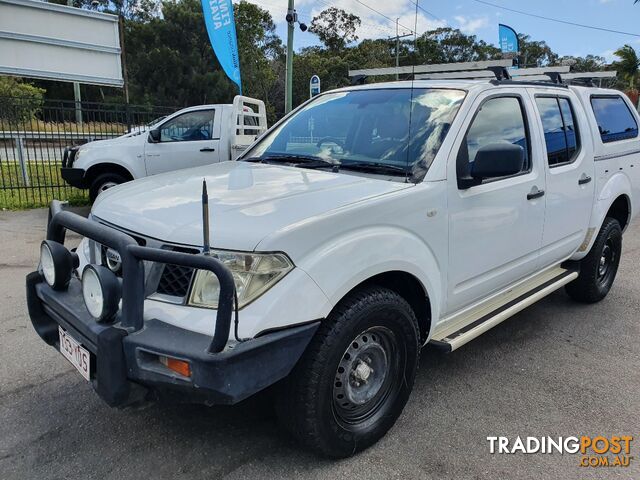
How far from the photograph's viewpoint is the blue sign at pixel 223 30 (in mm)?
12688

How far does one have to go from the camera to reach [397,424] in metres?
2.90

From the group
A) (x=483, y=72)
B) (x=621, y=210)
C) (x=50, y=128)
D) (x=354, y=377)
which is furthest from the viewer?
(x=50, y=128)

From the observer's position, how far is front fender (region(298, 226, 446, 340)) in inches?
86.2

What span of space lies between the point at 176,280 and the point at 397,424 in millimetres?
1537

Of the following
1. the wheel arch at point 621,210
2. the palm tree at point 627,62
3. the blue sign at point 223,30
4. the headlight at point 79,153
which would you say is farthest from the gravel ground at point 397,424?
the palm tree at point 627,62

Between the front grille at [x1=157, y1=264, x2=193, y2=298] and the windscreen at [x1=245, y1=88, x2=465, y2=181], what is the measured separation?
4.24 feet

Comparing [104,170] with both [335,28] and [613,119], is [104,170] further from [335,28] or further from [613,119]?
[335,28]

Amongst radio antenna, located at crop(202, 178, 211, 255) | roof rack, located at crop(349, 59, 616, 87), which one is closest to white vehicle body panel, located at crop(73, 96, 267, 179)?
roof rack, located at crop(349, 59, 616, 87)

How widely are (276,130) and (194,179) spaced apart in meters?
1.15

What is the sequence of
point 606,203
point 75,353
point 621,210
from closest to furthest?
point 75,353 → point 606,203 → point 621,210

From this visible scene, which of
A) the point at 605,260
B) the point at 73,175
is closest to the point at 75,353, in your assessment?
the point at 605,260

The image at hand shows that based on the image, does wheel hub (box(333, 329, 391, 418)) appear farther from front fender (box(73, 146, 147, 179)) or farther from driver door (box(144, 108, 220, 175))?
front fender (box(73, 146, 147, 179))

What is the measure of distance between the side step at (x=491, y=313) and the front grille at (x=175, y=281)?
1481 millimetres

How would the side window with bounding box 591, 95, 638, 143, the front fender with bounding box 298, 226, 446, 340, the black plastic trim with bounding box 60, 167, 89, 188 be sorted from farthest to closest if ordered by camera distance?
the black plastic trim with bounding box 60, 167, 89, 188, the side window with bounding box 591, 95, 638, 143, the front fender with bounding box 298, 226, 446, 340
